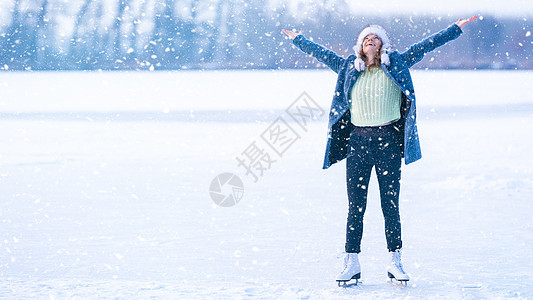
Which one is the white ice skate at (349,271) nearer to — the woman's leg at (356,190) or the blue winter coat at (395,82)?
the woman's leg at (356,190)

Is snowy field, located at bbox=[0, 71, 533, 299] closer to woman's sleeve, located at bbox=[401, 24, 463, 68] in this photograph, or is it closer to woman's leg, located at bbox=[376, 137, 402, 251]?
woman's leg, located at bbox=[376, 137, 402, 251]

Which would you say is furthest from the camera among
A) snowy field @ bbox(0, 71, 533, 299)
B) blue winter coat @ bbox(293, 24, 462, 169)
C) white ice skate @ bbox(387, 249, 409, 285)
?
snowy field @ bbox(0, 71, 533, 299)

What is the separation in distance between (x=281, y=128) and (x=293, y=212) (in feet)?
24.0

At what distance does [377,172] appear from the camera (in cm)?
354

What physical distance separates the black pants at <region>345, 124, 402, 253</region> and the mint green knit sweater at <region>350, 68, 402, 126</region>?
53 millimetres

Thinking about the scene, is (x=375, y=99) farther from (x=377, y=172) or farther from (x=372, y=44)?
(x=377, y=172)

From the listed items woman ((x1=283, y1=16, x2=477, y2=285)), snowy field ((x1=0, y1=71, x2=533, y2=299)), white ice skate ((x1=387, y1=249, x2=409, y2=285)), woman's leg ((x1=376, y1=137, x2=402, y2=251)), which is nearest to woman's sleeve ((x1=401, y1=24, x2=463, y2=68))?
woman ((x1=283, y1=16, x2=477, y2=285))

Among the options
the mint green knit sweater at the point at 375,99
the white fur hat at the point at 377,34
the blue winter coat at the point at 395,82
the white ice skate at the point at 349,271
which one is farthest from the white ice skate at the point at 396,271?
the white fur hat at the point at 377,34

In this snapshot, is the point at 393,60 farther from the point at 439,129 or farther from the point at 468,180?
the point at 439,129

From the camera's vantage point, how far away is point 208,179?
285 inches

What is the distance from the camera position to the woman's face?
11.3 feet

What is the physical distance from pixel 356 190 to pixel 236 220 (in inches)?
76.2

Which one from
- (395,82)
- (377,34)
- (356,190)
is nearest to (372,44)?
(377,34)

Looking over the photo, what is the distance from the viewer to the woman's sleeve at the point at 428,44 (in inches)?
139
